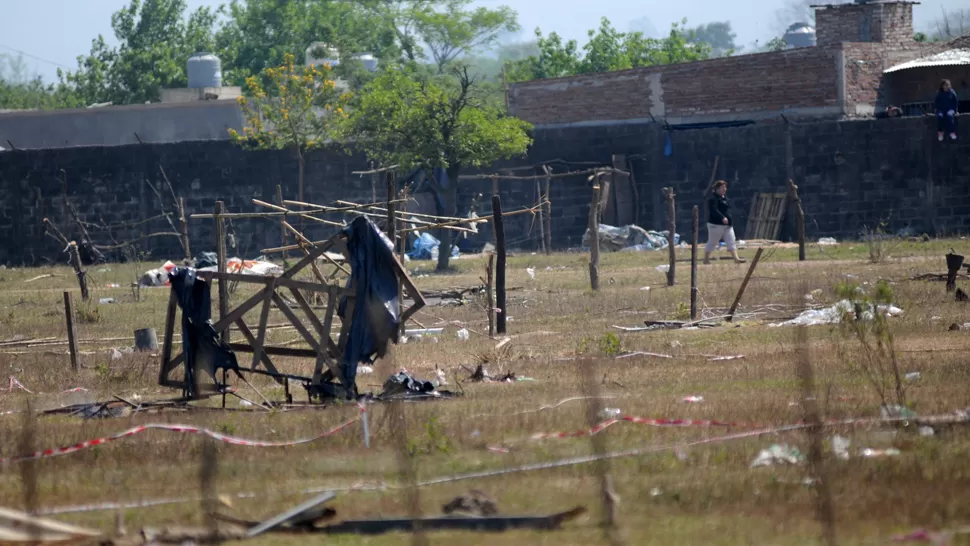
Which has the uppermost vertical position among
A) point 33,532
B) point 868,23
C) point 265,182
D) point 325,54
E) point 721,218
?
point 325,54

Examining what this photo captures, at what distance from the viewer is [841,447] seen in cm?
721

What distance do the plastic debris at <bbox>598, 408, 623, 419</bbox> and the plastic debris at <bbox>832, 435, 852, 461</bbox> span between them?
1651 mm

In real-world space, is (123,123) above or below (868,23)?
below

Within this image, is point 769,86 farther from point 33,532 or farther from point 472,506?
point 33,532

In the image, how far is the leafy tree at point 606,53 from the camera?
5325 cm

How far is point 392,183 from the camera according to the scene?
41.5ft

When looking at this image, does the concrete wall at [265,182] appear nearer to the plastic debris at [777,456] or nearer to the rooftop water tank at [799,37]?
the plastic debris at [777,456]

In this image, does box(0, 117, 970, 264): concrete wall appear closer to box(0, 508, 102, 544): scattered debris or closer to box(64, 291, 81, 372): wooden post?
box(64, 291, 81, 372): wooden post

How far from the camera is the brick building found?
30.2 m

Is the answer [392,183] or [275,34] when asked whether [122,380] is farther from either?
[275,34]

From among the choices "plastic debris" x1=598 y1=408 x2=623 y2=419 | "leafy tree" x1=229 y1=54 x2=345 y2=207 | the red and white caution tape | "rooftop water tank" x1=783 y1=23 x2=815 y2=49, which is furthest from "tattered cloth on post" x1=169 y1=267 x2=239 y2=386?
"rooftop water tank" x1=783 y1=23 x2=815 y2=49

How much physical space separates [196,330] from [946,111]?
2069cm

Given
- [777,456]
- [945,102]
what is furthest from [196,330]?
[945,102]

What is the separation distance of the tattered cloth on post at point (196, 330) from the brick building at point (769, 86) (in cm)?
2239
